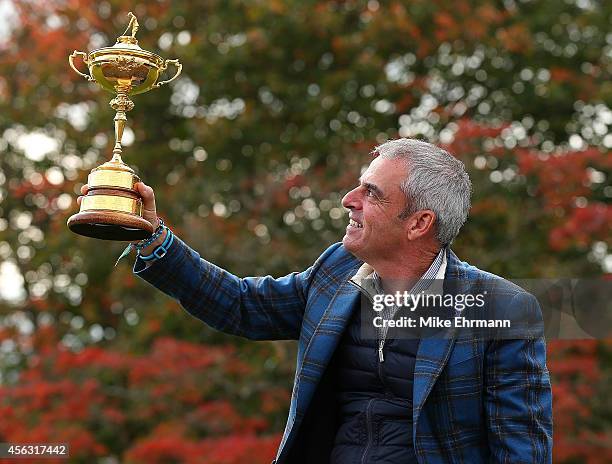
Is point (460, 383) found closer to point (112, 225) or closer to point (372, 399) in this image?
point (372, 399)

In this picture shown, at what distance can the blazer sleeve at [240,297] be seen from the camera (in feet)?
9.83

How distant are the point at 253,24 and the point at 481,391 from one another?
775 centimetres

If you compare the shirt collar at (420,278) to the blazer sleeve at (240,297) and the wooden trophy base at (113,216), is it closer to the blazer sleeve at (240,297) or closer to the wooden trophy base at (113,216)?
the blazer sleeve at (240,297)

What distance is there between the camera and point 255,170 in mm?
9797

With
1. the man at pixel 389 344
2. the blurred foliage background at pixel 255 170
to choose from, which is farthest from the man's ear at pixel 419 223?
the blurred foliage background at pixel 255 170

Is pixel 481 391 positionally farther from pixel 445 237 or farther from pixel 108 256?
pixel 108 256

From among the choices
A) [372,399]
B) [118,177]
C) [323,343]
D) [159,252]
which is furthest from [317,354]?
[118,177]

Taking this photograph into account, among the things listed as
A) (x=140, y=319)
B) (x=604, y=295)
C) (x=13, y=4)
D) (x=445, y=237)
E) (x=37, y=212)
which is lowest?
(x=445, y=237)

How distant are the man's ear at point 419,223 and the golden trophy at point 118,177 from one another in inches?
28.5

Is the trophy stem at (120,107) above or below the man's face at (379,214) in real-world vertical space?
above

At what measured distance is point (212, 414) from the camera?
8875mm

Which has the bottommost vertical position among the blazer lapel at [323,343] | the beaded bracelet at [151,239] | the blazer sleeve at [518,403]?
the blazer sleeve at [518,403]

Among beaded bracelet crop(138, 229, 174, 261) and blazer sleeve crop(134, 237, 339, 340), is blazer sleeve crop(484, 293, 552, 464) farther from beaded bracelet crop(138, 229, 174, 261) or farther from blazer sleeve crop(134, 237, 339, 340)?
beaded bracelet crop(138, 229, 174, 261)

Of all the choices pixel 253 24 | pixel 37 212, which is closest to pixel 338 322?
pixel 253 24
